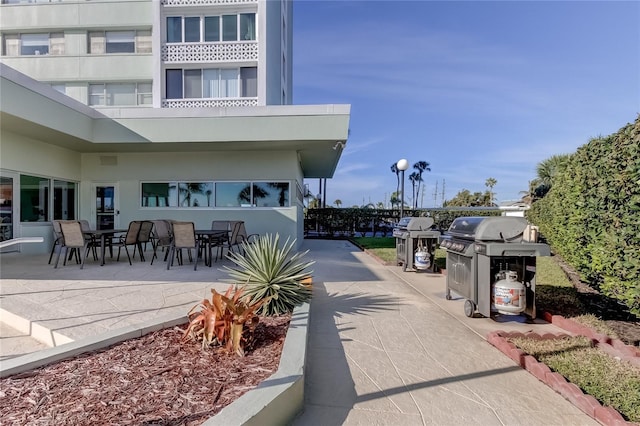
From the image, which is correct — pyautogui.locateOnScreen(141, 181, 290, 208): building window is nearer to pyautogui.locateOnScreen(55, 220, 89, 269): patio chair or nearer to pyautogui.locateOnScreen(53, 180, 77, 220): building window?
pyautogui.locateOnScreen(53, 180, 77, 220): building window

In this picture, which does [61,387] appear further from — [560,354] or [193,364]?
[560,354]

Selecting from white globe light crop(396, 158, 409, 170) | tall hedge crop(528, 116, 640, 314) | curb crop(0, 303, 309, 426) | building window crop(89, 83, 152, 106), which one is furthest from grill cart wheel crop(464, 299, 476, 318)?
building window crop(89, 83, 152, 106)

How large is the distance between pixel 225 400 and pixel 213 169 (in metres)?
10.7

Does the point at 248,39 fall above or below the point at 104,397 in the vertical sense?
above

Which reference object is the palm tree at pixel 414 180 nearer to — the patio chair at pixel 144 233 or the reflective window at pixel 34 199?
the patio chair at pixel 144 233

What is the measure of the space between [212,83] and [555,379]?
16.9m

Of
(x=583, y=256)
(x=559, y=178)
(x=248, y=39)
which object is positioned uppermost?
(x=248, y=39)

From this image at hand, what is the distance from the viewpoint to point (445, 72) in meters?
16.3

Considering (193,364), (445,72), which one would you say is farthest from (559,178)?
(193,364)

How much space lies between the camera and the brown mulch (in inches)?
87.3

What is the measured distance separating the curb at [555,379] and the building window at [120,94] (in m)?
19.0

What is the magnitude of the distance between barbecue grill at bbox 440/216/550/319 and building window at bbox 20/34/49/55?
2283 centimetres

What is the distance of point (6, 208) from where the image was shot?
32.3 ft

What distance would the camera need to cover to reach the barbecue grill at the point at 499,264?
429cm
